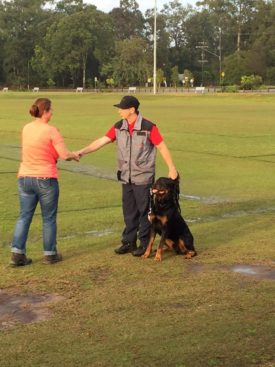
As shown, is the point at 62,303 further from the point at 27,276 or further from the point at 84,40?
the point at 84,40

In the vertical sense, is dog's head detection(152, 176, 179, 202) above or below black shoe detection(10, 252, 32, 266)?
above

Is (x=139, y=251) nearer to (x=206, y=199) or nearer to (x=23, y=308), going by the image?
(x=23, y=308)

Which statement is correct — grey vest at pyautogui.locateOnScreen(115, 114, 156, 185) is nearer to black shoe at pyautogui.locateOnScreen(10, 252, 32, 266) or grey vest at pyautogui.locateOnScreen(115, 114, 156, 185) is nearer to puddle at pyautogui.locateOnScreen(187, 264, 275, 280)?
puddle at pyautogui.locateOnScreen(187, 264, 275, 280)

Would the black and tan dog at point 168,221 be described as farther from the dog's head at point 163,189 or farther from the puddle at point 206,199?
the puddle at point 206,199

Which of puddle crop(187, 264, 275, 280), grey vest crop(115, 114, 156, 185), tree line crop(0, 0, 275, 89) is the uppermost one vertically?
tree line crop(0, 0, 275, 89)

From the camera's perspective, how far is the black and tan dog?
21.9 feet

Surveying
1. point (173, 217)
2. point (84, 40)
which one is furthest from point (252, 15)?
point (173, 217)

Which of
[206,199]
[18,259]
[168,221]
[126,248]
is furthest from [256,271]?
[206,199]

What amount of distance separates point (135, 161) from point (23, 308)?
2237mm

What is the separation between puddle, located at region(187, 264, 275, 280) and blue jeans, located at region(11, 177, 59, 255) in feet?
4.94

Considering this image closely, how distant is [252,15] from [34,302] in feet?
445

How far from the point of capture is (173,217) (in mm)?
6867

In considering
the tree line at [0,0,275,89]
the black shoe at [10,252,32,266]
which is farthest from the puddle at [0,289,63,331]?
the tree line at [0,0,275,89]

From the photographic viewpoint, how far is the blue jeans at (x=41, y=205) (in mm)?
6609
